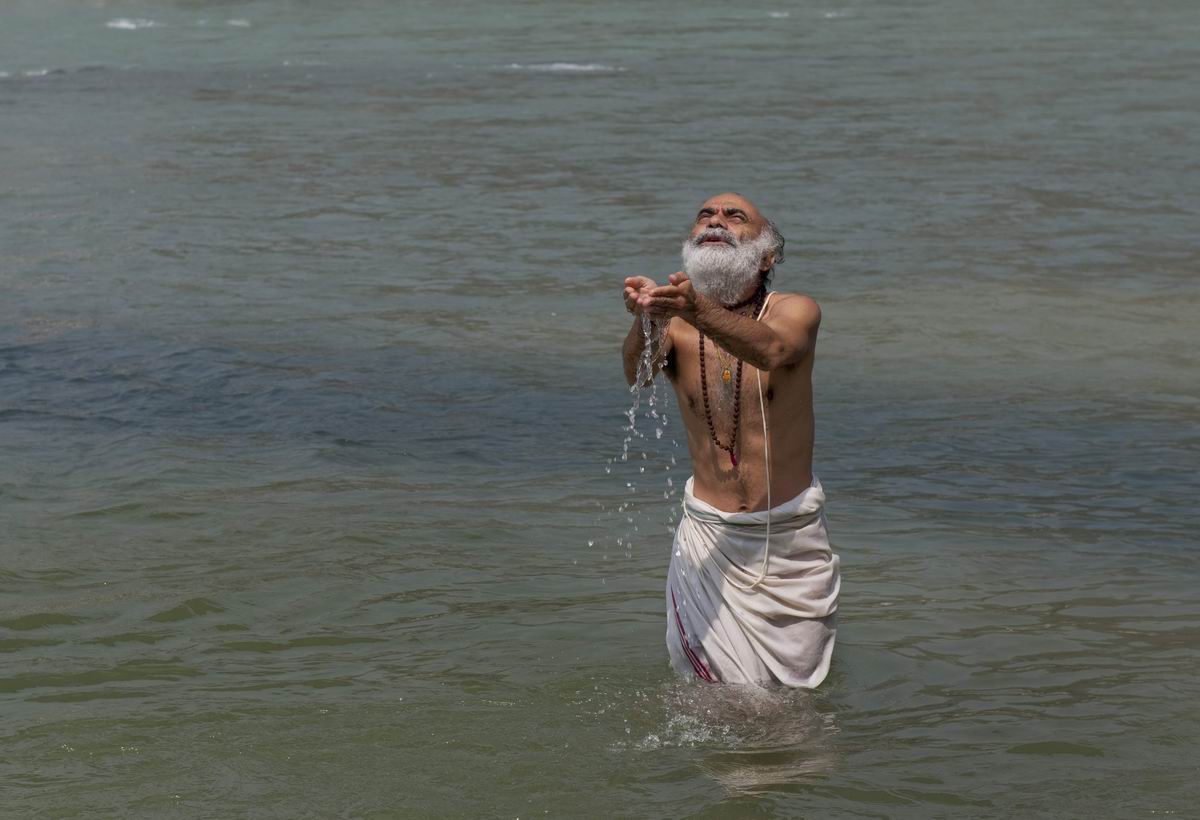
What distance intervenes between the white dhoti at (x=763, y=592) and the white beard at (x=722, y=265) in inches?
27.1

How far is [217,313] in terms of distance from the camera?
496 inches

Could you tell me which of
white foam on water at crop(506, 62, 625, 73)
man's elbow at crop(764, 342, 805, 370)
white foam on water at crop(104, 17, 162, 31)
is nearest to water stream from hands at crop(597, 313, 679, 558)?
man's elbow at crop(764, 342, 805, 370)

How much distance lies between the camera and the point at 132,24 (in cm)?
3791

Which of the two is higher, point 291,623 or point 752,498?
point 752,498

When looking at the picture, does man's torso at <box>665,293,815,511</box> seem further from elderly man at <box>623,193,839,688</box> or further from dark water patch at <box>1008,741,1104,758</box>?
dark water patch at <box>1008,741,1104,758</box>

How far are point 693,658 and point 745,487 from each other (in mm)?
595

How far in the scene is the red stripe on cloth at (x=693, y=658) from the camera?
18.4 feet

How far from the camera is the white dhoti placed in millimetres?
5422

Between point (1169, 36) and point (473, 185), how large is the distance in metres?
15.9

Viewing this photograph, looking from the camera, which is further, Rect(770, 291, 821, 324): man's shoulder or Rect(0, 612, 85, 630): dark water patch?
Rect(0, 612, 85, 630): dark water patch

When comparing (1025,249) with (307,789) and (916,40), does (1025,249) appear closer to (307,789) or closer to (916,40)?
(307,789)

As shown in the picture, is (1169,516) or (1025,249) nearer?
(1169,516)

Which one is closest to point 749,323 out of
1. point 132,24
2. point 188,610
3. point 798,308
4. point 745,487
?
point 798,308

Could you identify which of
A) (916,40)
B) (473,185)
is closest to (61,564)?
(473,185)
